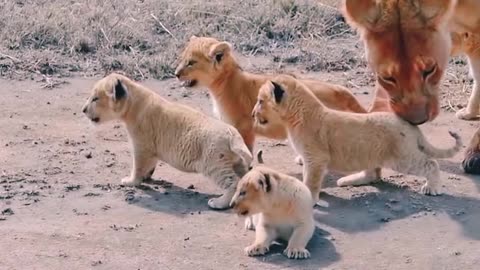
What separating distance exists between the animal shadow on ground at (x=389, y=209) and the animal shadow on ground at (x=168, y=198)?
696mm

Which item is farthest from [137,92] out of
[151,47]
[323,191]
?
[151,47]

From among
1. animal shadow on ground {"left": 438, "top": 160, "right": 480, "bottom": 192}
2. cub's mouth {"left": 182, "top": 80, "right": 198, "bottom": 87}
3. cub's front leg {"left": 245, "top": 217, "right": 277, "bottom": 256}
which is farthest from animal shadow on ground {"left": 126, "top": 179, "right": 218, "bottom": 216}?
animal shadow on ground {"left": 438, "top": 160, "right": 480, "bottom": 192}

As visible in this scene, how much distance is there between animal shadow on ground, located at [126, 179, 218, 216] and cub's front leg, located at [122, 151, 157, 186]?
53mm

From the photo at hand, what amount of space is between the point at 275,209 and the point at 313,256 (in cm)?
30

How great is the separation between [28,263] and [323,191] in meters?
1.89

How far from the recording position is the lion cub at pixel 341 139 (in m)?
6.49

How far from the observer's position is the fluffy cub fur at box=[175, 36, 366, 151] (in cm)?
720

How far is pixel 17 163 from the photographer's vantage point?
716 cm

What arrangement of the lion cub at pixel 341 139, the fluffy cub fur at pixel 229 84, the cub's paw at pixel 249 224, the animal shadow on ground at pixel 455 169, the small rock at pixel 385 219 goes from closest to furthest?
1. the cub's paw at pixel 249 224
2. the small rock at pixel 385 219
3. the lion cub at pixel 341 139
4. the animal shadow on ground at pixel 455 169
5. the fluffy cub fur at pixel 229 84

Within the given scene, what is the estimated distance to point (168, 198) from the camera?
6652 mm

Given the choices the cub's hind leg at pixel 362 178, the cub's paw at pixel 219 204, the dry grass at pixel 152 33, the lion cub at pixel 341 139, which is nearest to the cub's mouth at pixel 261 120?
the lion cub at pixel 341 139

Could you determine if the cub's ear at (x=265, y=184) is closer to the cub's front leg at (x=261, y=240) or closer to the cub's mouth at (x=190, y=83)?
the cub's front leg at (x=261, y=240)

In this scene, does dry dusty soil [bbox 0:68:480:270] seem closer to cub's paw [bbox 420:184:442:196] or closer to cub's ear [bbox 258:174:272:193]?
cub's paw [bbox 420:184:442:196]

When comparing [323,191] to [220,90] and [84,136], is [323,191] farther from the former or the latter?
[84,136]
